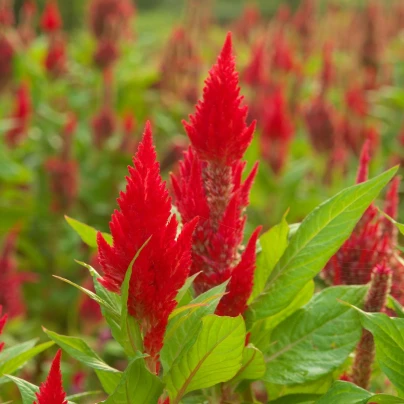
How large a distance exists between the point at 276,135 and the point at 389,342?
113 inches

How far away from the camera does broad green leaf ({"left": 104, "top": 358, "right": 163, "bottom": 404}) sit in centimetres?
104

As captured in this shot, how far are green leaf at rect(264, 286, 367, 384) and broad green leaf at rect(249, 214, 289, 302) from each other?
0.27ft

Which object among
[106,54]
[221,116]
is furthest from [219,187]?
[106,54]

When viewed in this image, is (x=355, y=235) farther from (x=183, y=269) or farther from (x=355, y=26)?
(x=355, y=26)

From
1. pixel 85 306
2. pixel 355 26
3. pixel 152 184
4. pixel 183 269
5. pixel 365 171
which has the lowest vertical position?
pixel 85 306

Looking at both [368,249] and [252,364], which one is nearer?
[252,364]

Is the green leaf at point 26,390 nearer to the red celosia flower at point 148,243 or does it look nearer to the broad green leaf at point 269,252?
the red celosia flower at point 148,243

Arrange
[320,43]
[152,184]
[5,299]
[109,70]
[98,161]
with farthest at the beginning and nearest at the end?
[320,43], [109,70], [98,161], [5,299], [152,184]

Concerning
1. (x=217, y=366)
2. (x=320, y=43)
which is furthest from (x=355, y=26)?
(x=217, y=366)

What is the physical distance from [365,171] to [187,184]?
372 mm

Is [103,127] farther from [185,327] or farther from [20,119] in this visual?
[185,327]

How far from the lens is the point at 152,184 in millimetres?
1013

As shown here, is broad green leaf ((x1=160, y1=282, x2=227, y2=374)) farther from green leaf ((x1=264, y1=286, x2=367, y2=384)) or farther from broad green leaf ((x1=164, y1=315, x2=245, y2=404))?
green leaf ((x1=264, y1=286, x2=367, y2=384))

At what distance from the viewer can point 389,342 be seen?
114cm
